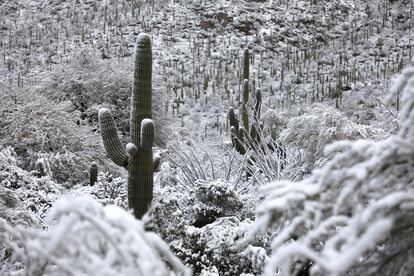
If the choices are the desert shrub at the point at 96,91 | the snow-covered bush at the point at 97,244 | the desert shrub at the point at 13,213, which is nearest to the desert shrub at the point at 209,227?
the desert shrub at the point at 13,213

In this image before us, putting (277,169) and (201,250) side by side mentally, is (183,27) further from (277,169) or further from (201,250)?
(201,250)

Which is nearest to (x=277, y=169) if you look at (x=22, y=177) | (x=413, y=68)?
(x=22, y=177)

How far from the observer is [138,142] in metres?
5.41

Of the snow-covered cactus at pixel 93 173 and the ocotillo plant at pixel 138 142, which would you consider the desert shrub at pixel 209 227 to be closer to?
the ocotillo plant at pixel 138 142

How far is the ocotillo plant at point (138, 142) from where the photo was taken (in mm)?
5406

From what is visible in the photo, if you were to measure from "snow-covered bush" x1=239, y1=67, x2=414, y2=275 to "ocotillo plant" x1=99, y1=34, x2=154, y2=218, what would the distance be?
391cm

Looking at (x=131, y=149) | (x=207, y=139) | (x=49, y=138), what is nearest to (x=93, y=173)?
(x=49, y=138)

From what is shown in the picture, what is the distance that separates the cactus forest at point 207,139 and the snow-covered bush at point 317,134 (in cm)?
2

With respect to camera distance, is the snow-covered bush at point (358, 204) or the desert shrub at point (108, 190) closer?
the snow-covered bush at point (358, 204)

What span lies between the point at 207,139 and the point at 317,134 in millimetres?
7390

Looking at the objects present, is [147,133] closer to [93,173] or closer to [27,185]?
[27,185]

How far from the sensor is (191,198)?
254 inches

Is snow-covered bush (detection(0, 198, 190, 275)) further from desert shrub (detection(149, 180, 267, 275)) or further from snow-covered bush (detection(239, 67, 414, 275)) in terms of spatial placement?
desert shrub (detection(149, 180, 267, 275))

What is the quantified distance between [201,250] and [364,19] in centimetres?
1801
